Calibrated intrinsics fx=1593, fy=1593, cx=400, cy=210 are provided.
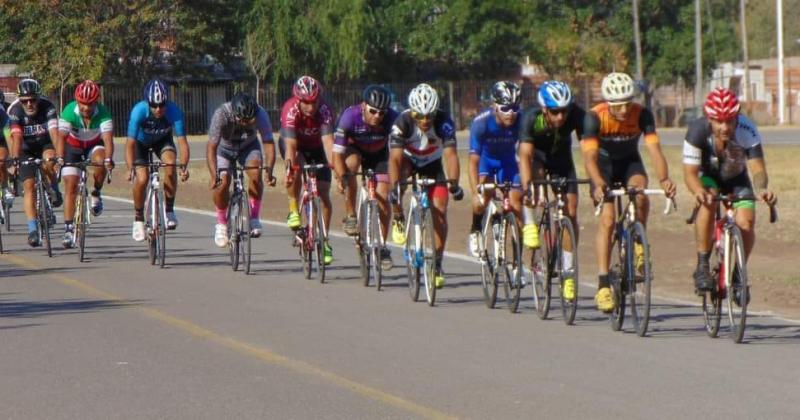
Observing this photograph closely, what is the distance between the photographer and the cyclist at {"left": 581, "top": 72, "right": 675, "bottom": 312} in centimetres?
1164

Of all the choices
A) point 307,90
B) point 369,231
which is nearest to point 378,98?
point 307,90

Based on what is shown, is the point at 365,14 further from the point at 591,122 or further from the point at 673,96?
the point at 591,122

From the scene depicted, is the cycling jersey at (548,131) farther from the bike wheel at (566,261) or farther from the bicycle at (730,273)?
the bicycle at (730,273)

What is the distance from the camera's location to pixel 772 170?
1297 inches

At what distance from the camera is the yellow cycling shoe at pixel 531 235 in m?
12.4

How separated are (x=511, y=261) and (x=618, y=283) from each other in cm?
154

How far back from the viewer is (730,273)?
11.0 m

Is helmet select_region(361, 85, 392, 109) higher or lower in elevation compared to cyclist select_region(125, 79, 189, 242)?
higher

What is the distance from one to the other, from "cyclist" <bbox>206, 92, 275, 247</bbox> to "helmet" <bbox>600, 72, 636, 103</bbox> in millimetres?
4849

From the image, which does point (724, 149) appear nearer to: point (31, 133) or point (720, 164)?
point (720, 164)

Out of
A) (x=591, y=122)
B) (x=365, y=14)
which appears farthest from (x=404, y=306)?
(x=365, y=14)

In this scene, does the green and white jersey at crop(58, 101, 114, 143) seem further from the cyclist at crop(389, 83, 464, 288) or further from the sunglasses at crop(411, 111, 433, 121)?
the sunglasses at crop(411, 111, 433, 121)

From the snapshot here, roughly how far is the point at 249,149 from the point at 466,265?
2617 millimetres

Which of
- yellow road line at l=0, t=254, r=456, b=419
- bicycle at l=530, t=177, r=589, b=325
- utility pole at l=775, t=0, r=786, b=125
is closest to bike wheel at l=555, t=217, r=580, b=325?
bicycle at l=530, t=177, r=589, b=325
